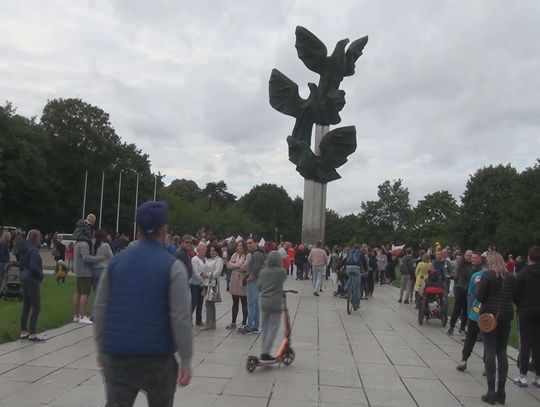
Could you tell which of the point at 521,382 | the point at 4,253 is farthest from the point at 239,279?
the point at 4,253

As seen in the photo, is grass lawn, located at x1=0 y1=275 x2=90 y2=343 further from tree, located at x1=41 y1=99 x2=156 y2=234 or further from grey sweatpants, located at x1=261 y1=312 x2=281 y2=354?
tree, located at x1=41 y1=99 x2=156 y2=234

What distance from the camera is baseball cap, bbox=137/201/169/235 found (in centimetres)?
415

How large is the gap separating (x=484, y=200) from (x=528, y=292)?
2675 inches

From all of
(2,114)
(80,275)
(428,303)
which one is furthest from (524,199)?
(80,275)

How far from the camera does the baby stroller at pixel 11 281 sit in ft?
49.5

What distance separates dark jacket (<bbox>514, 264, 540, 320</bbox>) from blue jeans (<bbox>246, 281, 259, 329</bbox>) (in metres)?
5.26

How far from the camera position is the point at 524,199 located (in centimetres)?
6194

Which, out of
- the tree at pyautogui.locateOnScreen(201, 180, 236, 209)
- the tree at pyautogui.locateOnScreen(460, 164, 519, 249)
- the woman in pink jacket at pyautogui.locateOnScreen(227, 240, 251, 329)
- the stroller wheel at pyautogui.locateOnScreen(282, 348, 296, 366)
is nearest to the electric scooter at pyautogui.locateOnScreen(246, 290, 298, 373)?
the stroller wheel at pyautogui.locateOnScreen(282, 348, 296, 366)

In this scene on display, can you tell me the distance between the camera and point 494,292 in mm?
8117

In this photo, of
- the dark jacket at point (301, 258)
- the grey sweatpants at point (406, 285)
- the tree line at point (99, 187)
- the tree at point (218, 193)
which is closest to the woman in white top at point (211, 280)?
the grey sweatpants at point (406, 285)

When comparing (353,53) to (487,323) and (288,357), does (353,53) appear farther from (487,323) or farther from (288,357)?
(487,323)

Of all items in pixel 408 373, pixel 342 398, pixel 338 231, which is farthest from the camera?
pixel 338 231

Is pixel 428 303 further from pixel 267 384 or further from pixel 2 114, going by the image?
pixel 2 114

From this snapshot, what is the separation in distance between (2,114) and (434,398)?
54041 millimetres
